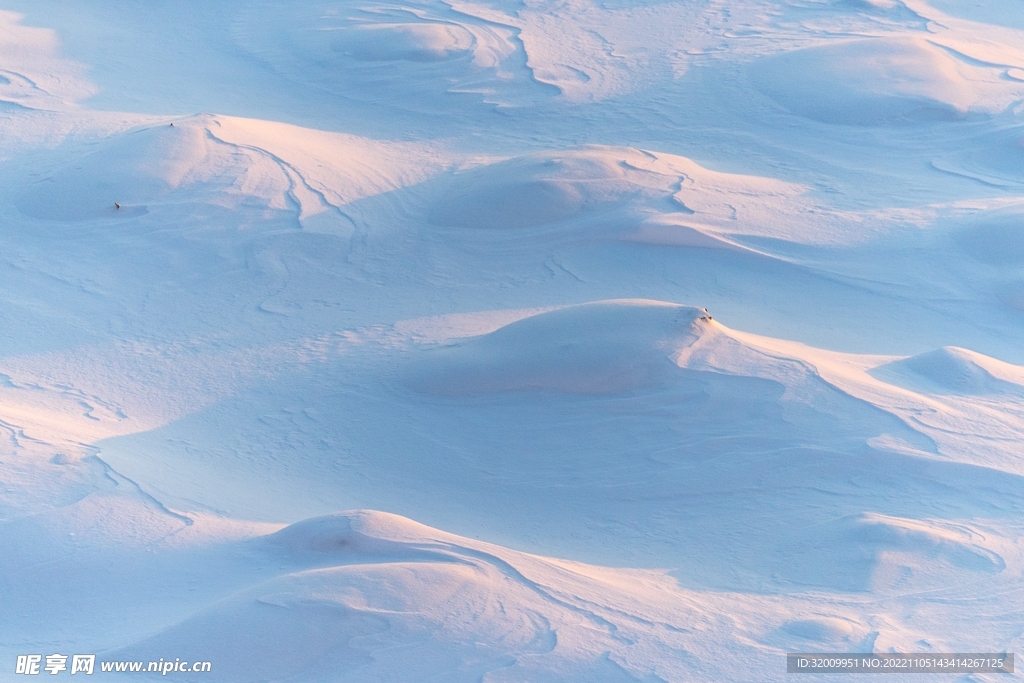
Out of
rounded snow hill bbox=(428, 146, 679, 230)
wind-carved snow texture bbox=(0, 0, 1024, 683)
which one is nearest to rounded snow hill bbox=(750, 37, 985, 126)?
wind-carved snow texture bbox=(0, 0, 1024, 683)

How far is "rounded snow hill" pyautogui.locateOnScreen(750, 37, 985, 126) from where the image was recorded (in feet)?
23.3

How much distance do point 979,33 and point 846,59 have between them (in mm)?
1859

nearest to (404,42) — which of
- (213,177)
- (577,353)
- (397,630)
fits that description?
(213,177)

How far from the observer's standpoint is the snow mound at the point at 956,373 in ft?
15.0

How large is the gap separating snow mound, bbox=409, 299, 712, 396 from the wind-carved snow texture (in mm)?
19

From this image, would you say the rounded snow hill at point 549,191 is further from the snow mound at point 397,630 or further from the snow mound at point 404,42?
the snow mound at point 397,630

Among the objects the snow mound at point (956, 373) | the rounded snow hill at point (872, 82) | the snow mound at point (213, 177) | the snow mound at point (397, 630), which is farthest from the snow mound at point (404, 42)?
the snow mound at point (397, 630)

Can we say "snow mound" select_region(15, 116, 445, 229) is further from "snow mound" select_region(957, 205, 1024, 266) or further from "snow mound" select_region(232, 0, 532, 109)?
"snow mound" select_region(957, 205, 1024, 266)

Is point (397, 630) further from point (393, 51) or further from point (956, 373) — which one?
point (393, 51)

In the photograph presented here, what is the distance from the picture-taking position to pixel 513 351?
4.68m

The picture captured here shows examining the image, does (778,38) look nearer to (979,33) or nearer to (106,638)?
(979,33)

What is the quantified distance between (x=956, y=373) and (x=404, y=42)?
542 centimetres

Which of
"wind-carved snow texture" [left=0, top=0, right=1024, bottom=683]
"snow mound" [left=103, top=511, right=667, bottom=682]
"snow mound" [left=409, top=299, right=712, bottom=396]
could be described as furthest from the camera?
"snow mound" [left=409, top=299, right=712, bottom=396]

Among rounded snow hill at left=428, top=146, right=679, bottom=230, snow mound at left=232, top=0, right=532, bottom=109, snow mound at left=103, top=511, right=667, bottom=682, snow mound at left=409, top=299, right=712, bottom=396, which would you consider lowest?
snow mound at left=103, top=511, right=667, bottom=682
